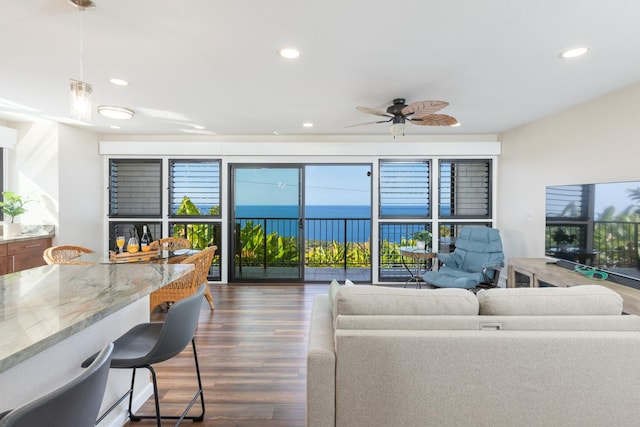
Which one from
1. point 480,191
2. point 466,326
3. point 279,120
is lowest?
point 466,326

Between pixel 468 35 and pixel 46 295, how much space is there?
8.92 ft

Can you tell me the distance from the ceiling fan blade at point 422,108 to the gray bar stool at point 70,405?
278 centimetres

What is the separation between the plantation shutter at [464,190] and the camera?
5.35m

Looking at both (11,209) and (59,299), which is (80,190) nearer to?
(11,209)

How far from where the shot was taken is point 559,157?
3961mm

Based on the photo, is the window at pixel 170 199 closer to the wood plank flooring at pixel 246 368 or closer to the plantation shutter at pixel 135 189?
the plantation shutter at pixel 135 189

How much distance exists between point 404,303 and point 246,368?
1550 mm

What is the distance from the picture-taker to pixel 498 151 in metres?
5.14

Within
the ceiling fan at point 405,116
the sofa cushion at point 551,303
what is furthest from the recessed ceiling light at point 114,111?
the sofa cushion at point 551,303

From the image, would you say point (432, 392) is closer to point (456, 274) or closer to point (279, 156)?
point (456, 274)

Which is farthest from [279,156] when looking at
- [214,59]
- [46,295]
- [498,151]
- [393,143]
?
[46,295]

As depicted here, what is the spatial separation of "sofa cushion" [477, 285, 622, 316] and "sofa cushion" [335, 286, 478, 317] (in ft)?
0.34

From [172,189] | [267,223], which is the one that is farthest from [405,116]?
[172,189]

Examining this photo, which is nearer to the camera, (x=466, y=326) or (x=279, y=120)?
(x=466, y=326)
